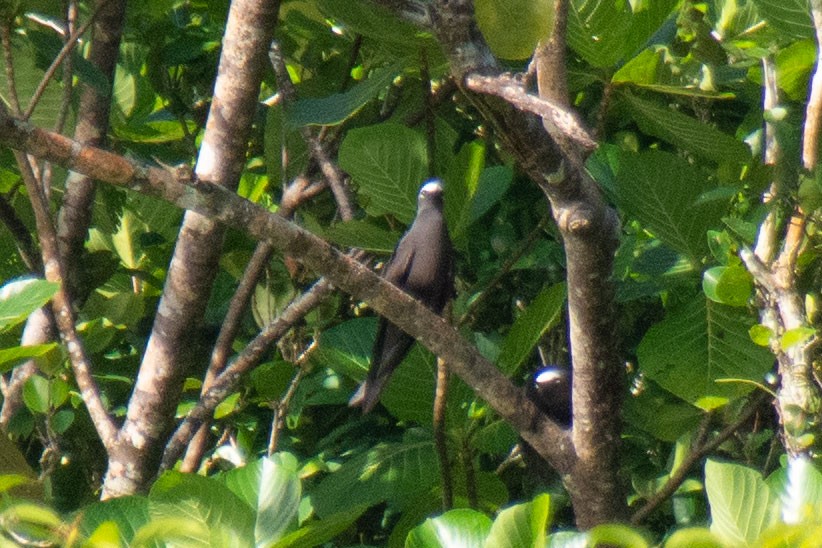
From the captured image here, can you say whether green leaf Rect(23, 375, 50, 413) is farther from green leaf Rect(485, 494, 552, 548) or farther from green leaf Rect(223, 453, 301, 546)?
green leaf Rect(485, 494, 552, 548)

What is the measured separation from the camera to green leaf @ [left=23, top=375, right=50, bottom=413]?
2018 millimetres

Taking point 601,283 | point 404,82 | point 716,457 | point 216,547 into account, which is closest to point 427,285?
point 404,82

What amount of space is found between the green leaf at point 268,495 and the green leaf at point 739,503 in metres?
0.52

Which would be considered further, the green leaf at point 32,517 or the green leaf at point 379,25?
the green leaf at point 379,25

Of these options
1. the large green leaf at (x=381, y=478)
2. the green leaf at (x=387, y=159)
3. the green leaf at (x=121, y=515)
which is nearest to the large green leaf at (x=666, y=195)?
the green leaf at (x=387, y=159)

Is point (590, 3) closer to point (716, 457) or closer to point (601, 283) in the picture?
point (601, 283)

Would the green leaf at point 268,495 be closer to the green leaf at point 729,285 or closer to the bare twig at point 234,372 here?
the bare twig at point 234,372

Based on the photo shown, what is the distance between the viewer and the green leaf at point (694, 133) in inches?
80.0

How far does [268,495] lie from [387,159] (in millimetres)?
834

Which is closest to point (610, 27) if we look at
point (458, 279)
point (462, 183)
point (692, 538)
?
point (462, 183)

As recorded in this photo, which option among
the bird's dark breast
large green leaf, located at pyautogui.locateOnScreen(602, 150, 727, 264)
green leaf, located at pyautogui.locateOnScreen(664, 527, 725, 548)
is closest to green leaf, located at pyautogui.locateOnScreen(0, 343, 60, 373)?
large green leaf, located at pyautogui.locateOnScreen(602, 150, 727, 264)

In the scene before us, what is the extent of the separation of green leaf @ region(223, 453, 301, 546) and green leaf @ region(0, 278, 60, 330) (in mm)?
392

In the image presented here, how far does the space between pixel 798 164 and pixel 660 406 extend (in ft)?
2.03

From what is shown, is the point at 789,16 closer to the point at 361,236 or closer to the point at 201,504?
the point at 361,236
